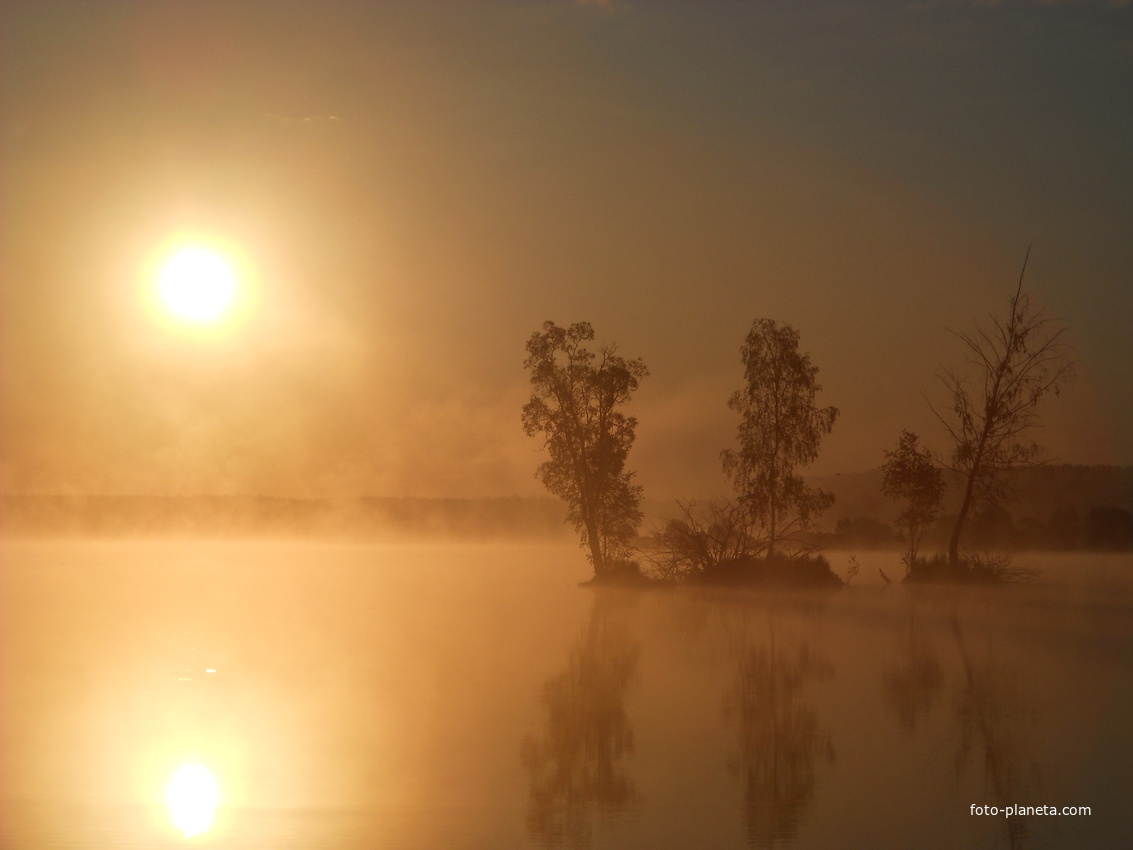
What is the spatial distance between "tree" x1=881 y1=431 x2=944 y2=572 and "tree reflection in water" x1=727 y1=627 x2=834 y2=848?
20.8 m

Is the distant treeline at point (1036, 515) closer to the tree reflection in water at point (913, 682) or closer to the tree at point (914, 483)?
the tree at point (914, 483)

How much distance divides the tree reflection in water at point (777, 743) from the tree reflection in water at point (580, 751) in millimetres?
1317

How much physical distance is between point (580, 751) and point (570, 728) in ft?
4.28

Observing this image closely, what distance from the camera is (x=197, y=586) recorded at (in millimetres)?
40750

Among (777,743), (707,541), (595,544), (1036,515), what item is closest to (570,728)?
(777,743)

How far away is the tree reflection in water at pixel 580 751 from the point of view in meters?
9.84

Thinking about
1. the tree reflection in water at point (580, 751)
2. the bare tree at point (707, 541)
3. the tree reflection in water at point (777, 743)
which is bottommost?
the tree reflection in water at point (777, 743)

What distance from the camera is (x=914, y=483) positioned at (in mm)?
39625

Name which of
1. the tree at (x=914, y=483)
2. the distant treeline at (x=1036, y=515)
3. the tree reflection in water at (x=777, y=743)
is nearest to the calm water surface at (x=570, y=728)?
the tree reflection in water at (x=777, y=743)

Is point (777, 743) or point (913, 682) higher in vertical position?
point (777, 743)

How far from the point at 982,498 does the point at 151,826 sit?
33.8 m

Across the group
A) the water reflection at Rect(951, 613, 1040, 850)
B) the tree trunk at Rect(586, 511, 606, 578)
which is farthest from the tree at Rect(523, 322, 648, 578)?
the water reflection at Rect(951, 613, 1040, 850)

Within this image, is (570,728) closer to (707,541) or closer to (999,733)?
(999,733)

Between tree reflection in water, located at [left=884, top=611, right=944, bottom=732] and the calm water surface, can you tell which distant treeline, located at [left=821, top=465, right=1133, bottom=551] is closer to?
tree reflection in water, located at [left=884, top=611, right=944, bottom=732]
